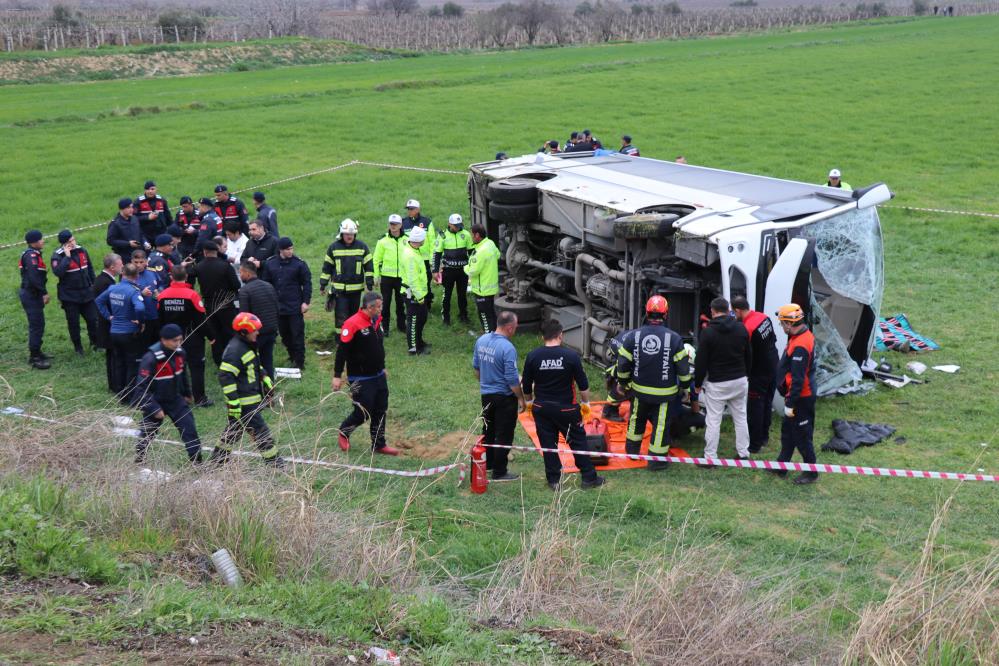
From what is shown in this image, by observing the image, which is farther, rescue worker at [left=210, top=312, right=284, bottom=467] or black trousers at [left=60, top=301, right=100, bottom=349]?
black trousers at [left=60, top=301, right=100, bottom=349]

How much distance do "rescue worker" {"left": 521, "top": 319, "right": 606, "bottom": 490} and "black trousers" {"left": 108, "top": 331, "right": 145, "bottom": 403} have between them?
5032 millimetres

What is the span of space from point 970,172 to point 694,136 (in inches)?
298

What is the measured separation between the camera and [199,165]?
23781 millimetres

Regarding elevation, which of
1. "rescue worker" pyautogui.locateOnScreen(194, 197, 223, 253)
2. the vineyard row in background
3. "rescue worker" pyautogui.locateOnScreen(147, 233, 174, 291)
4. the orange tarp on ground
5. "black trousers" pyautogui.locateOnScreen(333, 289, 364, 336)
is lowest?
the orange tarp on ground

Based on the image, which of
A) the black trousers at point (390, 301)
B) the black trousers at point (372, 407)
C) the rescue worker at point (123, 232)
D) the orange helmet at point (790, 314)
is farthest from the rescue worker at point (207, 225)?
the orange helmet at point (790, 314)

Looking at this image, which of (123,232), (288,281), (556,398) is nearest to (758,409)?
(556,398)

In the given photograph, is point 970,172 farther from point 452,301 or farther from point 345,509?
point 345,509

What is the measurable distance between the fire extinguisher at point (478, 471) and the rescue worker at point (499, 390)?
206 millimetres

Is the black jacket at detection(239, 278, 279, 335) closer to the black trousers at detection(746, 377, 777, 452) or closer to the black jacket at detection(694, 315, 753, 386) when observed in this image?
the black jacket at detection(694, 315, 753, 386)

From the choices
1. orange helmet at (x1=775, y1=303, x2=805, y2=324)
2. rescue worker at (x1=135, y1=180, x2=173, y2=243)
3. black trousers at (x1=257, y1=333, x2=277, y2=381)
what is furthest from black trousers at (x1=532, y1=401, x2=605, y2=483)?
rescue worker at (x1=135, y1=180, x2=173, y2=243)

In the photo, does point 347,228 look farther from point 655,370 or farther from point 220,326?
point 655,370

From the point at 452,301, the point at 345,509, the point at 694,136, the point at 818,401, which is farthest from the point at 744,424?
the point at 694,136

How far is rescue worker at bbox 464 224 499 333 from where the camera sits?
12992mm

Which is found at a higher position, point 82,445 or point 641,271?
point 641,271
